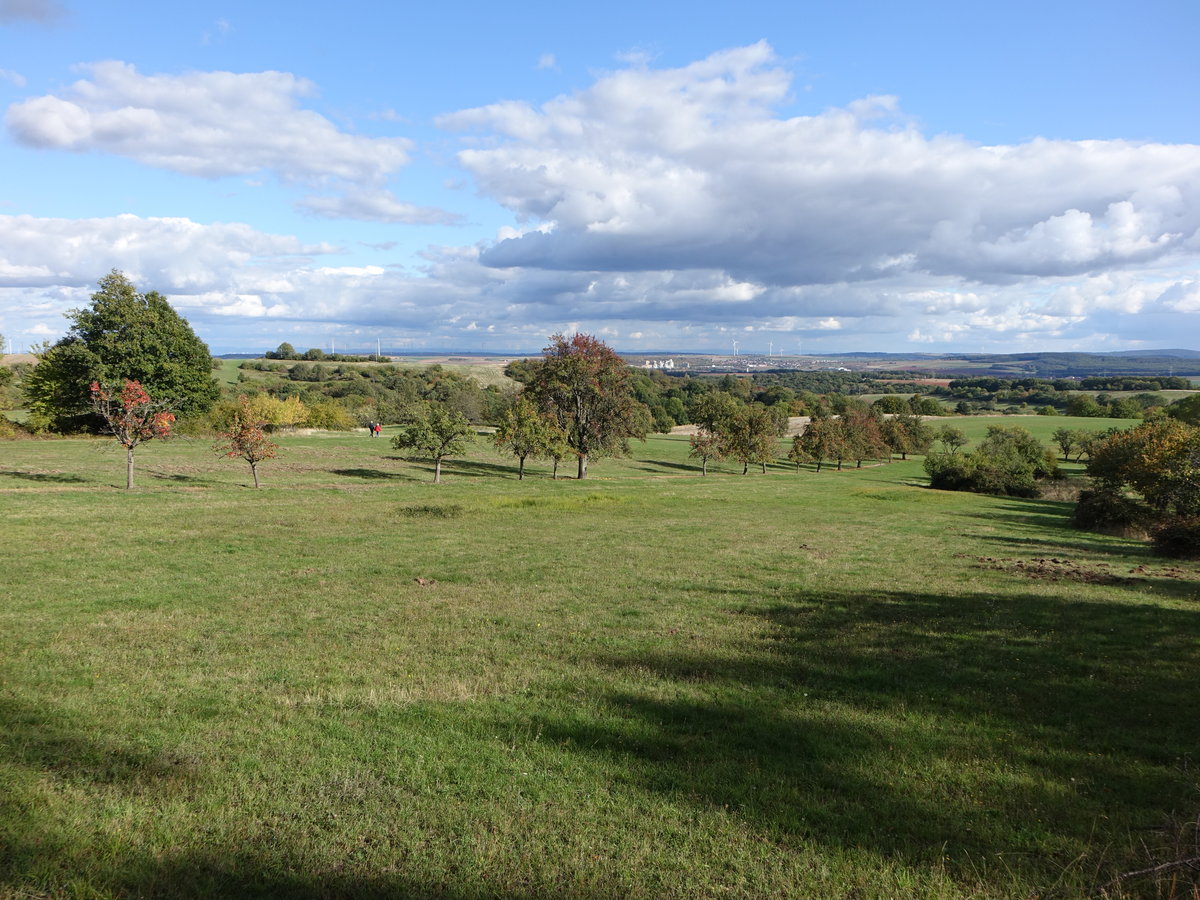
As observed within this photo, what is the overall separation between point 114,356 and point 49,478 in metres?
18.7

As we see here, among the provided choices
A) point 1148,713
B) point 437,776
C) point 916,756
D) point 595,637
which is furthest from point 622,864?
point 1148,713

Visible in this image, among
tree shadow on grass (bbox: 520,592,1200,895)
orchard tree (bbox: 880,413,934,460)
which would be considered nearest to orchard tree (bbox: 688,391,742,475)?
orchard tree (bbox: 880,413,934,460)

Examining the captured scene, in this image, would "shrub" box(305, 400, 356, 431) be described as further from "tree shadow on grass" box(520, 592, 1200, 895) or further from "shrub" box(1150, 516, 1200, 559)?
"tree shadow on grass" box(520, 592, 1200, 895)

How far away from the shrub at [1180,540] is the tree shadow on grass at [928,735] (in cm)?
1700

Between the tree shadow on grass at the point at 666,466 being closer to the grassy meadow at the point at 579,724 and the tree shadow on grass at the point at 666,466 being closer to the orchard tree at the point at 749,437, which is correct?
the orchard tree at the point at 749,437

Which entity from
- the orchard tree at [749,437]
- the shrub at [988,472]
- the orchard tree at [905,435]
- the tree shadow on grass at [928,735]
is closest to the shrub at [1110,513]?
the shrub at [988,472]

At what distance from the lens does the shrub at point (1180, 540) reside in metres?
25.5

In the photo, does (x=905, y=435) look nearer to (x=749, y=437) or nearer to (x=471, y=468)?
(x=749, y=437)

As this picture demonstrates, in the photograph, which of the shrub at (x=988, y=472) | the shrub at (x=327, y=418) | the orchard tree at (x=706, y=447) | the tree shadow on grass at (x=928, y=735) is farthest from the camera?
the shrub at (x=327, y=418)

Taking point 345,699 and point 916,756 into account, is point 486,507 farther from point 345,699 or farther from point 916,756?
point 916,756

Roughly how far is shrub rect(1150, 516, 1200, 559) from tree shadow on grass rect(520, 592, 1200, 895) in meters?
17.0

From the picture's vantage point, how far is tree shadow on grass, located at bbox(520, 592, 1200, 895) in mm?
5938

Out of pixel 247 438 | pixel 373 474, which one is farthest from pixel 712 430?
pixel 247 438

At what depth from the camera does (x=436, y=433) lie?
44531 mm
